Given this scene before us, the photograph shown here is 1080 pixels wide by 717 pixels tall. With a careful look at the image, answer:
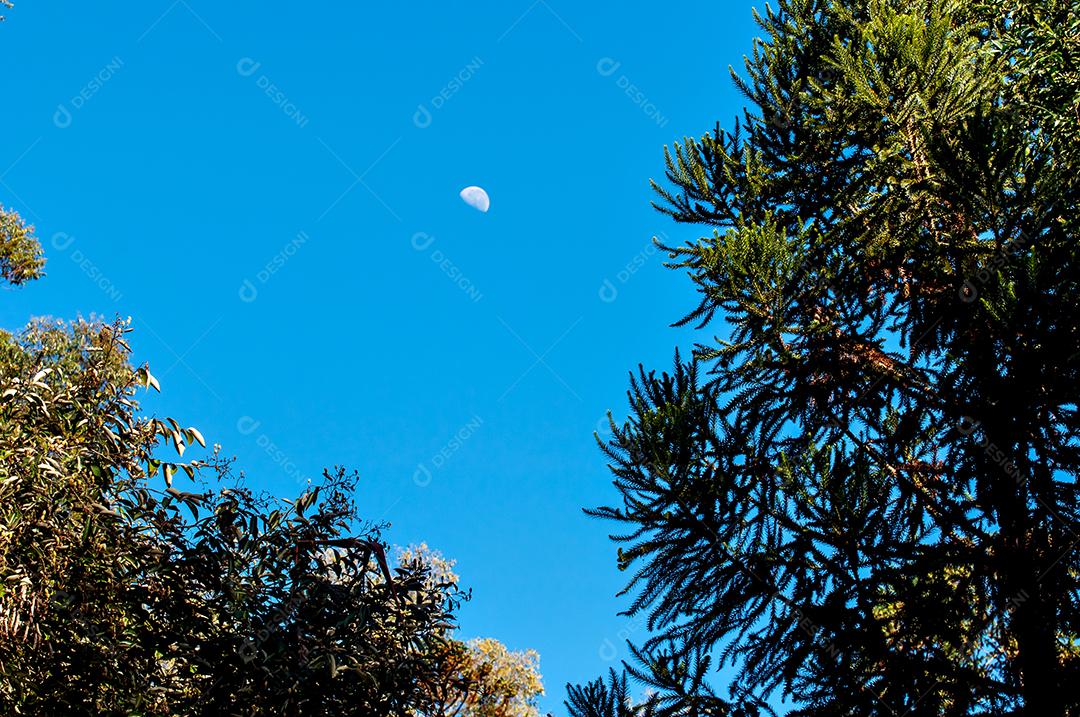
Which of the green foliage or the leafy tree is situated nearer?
the leafy tree

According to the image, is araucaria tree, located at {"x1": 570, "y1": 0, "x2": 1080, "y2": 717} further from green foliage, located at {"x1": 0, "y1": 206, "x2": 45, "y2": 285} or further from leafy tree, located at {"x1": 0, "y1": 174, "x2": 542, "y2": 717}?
green foliage, located at {"x1": 0, "y1": 206, "x2": 45, "y2": 285}

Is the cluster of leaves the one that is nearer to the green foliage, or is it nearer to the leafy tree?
the leafy tree

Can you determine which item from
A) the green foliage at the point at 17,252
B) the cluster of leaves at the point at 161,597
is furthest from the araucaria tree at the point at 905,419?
the green foliage at the point at 17,252

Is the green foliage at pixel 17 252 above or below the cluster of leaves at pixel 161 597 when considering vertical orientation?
above

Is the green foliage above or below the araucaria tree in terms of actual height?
above

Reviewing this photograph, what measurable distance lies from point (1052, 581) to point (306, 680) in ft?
17.9

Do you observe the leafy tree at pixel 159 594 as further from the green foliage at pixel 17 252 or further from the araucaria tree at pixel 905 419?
the green foliage at pixel 17 252

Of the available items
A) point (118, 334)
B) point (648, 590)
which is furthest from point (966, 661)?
point (118, 334)

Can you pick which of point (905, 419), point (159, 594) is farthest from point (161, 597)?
point (905, 419)

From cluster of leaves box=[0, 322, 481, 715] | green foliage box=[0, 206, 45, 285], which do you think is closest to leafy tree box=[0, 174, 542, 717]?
cluster of leaves box=[0, 322, 481, 715]

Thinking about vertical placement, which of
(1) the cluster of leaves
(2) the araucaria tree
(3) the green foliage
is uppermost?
(3) the green foliage

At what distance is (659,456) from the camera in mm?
6859

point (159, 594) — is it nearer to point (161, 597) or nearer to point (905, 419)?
point (161, 597)

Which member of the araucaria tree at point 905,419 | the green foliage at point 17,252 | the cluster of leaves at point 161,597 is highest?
the green foliage at point 17,252
